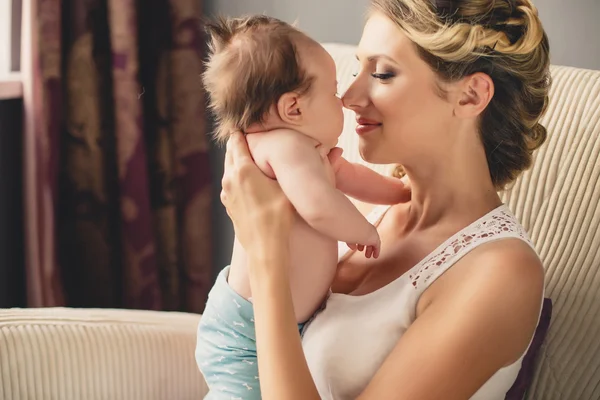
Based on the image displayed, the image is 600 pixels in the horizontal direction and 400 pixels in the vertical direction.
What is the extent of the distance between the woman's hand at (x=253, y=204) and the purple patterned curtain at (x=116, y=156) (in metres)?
1.06

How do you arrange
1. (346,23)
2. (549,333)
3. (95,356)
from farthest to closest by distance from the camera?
(346,23)
(95,356)
(549,333)

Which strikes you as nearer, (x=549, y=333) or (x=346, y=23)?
(x=549, y=333)

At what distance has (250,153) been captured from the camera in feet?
4.71

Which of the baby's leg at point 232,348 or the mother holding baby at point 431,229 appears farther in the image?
the baby's leg at point 232,348

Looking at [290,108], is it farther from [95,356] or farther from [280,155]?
[95,356]

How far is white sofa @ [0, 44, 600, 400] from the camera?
61.4 inches

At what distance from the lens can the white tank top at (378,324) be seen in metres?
1.39

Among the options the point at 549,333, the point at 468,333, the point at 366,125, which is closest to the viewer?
the point at 468,333

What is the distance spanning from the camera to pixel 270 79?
4.42 ft

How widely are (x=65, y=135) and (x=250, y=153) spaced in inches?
44.6

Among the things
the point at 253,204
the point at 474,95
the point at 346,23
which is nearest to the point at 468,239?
the point at 474,95

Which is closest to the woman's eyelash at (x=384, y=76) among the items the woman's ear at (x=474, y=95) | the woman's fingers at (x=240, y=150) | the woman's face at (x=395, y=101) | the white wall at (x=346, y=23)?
the woman's face at (x=395, y=101)

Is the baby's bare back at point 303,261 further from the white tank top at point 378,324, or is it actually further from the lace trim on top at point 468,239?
the lace trim on top at point 468,239

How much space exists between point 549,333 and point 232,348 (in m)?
0.58
